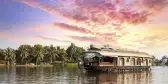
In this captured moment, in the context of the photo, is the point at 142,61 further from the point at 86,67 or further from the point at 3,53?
the point at 3,53

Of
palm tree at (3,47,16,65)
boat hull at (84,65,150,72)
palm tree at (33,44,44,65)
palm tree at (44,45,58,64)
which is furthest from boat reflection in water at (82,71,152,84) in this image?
palm tree at (44,45,58,64)

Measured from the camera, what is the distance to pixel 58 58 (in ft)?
483

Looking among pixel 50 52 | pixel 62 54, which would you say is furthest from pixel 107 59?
pixel 62 54

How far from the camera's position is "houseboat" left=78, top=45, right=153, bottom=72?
63.4m

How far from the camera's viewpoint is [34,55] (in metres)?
136

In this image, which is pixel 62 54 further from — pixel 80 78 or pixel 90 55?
pixel 80 78

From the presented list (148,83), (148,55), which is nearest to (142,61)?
(148,55)

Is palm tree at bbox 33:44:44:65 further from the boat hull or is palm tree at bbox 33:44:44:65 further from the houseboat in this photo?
the boat hull

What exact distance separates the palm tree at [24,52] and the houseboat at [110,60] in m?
66.3

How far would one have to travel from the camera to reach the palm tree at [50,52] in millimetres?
141312

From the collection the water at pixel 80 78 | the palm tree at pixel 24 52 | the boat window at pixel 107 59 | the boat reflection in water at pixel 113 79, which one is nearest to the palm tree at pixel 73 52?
the palm tree at pixel 24 52

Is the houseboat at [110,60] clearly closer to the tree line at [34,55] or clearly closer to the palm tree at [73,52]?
the tree line at [34,55]

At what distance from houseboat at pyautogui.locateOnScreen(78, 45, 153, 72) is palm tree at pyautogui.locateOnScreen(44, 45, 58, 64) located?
65970 mm

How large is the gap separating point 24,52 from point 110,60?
73236 mm
